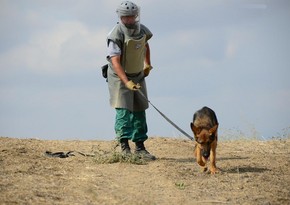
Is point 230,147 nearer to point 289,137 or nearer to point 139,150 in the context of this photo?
point 289,137

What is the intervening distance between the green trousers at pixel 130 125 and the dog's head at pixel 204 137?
1.99 m

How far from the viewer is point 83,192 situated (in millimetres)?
6910

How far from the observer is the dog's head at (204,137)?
→ 809 centimetres

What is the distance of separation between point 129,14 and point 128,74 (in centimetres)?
106

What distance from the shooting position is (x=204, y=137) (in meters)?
8.09

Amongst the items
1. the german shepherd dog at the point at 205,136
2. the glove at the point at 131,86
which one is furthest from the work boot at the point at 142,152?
the german shepherd dog at the point at 205,136

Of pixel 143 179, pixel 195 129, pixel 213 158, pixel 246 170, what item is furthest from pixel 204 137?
pixel 246 170

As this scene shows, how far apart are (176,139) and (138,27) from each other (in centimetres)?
426

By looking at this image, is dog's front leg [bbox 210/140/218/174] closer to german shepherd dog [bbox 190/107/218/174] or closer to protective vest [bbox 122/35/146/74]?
german shepherd dog [bbox 190/107/218/174]

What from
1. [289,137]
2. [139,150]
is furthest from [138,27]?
[289,137]

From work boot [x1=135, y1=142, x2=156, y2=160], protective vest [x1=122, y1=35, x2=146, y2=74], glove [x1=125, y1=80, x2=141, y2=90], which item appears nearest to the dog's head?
glove [x1=125, y1=80, x2=141, y2=90]

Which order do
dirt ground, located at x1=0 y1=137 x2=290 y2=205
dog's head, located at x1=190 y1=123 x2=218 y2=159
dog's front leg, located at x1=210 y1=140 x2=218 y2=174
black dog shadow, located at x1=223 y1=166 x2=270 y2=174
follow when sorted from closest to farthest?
dirt ground, located at x1=0 y1=137 x2=290 y2=205
dog's head, located at x1=190 y1=123 x2=218 y2=159
dog's front leg, located at x1=210 y1=140 x2=218 y2=174
black dog shadow, located at x1=223 y1=166 x2=270 y2=174

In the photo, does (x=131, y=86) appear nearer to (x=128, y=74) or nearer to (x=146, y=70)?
(x=128, y=74)

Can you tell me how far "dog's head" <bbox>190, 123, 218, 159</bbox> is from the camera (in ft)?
26.5
